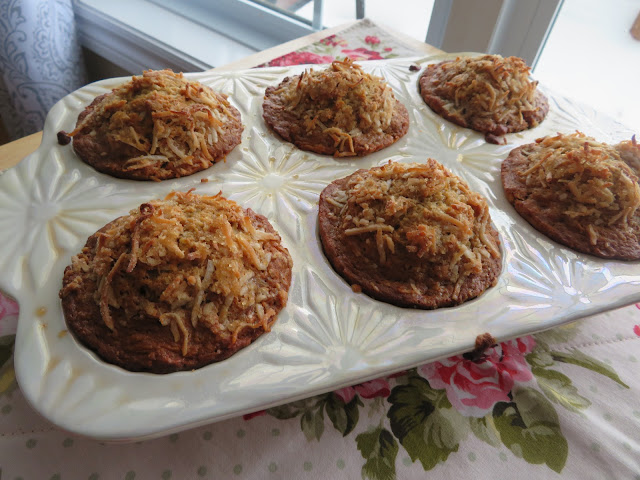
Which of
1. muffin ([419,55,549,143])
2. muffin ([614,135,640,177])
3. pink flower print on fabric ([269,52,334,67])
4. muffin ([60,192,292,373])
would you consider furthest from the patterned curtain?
muffin ([614,135,640,177])

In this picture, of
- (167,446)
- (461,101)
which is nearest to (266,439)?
(167,446)

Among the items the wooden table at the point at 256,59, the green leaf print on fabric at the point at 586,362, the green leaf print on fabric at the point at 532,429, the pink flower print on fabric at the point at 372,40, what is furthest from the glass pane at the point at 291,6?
the green leaf print on fabric at the point at 532,429

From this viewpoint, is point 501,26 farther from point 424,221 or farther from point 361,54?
point 424,221

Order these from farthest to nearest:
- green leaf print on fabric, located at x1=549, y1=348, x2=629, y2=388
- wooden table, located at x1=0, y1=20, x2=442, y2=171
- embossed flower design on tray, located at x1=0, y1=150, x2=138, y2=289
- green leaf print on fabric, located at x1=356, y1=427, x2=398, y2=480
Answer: wooden table, located at x1=0, y1=20, x2=442, y2=171, green leaf print on fabric, located at x1=549, y1=348, x2=629, y2=388, embossed flower design on tray, located at x1=0, y1=150, x2=138, y2=289, green leaf print on fabric, located at x1=356, y1=427, x2=398, y2=480

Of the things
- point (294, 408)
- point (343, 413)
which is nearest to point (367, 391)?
point (343, 413)

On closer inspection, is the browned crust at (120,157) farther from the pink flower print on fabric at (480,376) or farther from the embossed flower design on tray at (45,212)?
the pink flower print on fabric at (480,376)

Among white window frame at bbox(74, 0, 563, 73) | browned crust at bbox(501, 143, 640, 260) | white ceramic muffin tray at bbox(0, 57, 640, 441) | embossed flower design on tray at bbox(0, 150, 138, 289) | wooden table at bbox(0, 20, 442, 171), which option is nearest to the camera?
white ceramic muffin tray at bbox(0, 57, 640, 441)

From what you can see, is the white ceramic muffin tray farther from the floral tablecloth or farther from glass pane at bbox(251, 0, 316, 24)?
glass pane at bbox(251, 0, 316, 24)
